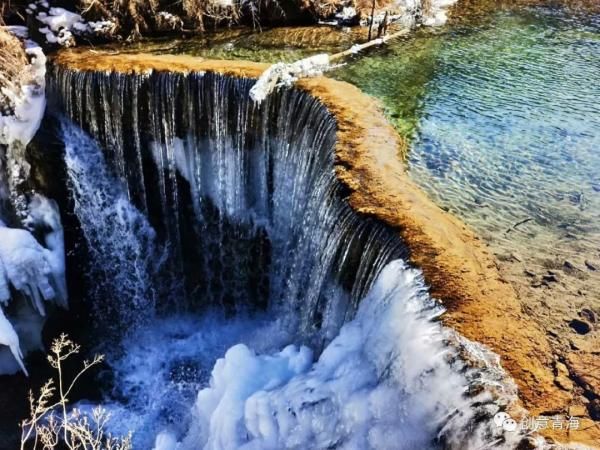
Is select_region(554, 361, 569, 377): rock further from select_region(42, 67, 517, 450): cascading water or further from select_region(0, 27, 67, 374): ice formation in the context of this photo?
select_region(0, 27, 67, 374): ice formation

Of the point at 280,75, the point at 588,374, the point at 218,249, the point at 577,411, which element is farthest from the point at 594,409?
the point at 218,249

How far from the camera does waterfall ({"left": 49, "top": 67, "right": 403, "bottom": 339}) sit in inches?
269

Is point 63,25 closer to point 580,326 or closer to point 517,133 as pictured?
point 517,133

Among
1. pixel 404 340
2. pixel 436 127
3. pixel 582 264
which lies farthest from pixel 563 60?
pixel 404 340

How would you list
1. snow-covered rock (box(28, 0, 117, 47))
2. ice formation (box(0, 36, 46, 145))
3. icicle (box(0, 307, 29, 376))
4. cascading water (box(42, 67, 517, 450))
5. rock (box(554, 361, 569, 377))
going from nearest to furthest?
rock (box(554, 361, 569, 377)) < cascading water (box(42, 67, 517, 450)) < icicle (box(0, 307, 29, 376)) < ice formation (box(0, 36, 46, 145)) < snow-covered rock (box(28, 0, 117, 47))

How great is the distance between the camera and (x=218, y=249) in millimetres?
7801

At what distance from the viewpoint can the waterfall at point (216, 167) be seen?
22.4 feet

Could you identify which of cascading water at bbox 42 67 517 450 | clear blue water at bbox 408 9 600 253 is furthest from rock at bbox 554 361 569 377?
clear blue water at bbox 408 9 600 253

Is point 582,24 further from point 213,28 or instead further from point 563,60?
point 213,28

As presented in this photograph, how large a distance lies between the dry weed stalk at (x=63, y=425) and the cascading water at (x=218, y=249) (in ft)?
1.10

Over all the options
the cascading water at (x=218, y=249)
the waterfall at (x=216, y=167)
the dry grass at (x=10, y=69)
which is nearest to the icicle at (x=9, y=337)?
the cascading water at (x=218, y=249)

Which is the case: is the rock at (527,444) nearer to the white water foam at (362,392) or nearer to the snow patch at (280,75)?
the white water foam at (362,392)

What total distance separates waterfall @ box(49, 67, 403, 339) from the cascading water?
0.06ft

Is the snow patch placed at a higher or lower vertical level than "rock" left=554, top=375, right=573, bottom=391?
higher
